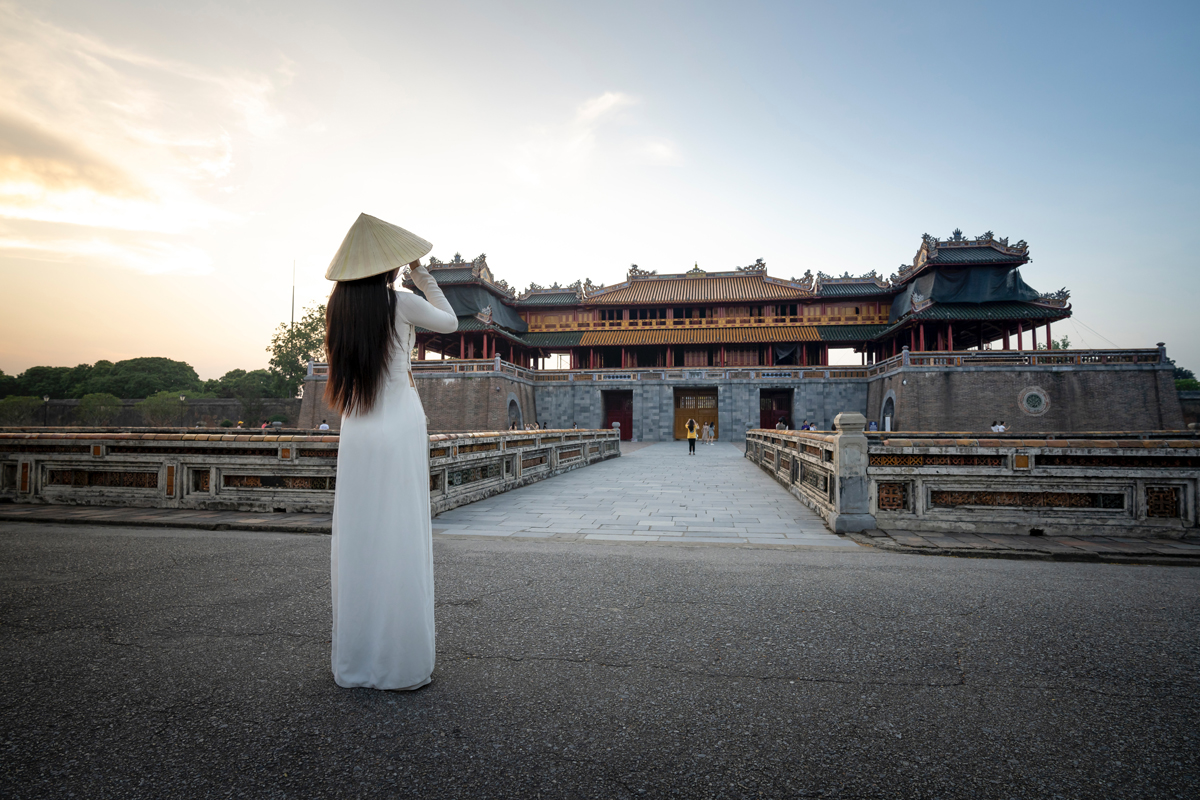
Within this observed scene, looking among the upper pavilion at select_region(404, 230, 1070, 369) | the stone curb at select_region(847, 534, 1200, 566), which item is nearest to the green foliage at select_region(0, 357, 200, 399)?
the upper pavilion at select_region(404, 230, 1070, 369)

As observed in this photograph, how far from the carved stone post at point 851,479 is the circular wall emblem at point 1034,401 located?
23299mm

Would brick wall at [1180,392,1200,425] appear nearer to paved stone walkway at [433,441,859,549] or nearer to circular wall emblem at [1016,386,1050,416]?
circular wall emblem at [1016,386,1050,416]

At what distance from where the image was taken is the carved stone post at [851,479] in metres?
5.92

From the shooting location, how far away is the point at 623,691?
7.34 feet

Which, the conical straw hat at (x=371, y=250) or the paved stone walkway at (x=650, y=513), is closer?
the conical straw hat at (x=371, y=250)

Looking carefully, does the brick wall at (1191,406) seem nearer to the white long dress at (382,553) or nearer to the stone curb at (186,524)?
the stone curb at (186,524)

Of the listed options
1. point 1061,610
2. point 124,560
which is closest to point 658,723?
point 1061,610

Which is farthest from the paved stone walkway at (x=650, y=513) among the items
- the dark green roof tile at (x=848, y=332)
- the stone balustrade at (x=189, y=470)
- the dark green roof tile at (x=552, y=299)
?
the dark green roof tile at (x=552, y=299)

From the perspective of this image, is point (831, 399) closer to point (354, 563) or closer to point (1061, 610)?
point (1061, 610)

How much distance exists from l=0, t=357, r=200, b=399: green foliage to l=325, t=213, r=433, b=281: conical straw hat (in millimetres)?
60623

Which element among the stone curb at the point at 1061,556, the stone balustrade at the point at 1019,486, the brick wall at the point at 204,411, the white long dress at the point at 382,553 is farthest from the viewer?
the brick wall at the point at 204,411

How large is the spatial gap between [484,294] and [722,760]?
32.8 metres

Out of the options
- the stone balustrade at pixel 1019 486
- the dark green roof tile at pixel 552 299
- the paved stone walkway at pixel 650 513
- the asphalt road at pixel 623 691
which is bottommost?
the paved stone walkway at pixel 650 513

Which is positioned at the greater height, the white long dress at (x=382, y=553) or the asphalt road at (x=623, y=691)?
the white long dress at (x=382, y=553)
